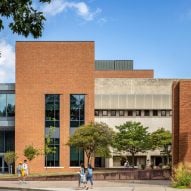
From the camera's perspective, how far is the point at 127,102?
91875 mm

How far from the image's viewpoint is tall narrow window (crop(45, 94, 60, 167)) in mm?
74188

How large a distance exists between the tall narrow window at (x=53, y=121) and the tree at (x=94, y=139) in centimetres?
904

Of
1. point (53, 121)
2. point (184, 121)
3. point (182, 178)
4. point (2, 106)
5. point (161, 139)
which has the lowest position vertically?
point (182, 178)

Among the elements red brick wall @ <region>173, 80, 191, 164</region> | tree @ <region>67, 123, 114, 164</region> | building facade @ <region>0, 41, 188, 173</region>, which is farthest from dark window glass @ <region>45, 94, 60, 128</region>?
red brick wall @ <region>173, 80, 191, 164</region>

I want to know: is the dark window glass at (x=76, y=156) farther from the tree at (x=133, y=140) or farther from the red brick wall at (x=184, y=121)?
the red brick wall at (x=184, y=121)

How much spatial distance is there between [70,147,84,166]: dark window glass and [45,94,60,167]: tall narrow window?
1853 mm

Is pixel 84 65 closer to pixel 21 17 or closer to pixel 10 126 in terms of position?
pixel 10 126

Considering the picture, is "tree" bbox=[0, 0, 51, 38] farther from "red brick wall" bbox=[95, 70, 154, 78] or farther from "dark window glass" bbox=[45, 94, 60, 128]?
"red brick wall" bbox=[95, 70, 154, 78]

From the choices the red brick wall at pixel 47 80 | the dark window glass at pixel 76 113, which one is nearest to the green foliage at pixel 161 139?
the red brick wall at pixel 47 80

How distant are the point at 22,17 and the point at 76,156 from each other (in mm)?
60495

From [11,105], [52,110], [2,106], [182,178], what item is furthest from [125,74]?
[182,178]

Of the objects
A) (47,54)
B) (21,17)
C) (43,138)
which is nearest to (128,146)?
(43,138)

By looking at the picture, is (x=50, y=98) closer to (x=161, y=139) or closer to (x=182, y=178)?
(x=161, y=139)

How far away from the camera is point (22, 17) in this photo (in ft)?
47.7
